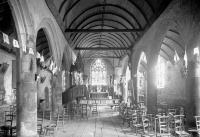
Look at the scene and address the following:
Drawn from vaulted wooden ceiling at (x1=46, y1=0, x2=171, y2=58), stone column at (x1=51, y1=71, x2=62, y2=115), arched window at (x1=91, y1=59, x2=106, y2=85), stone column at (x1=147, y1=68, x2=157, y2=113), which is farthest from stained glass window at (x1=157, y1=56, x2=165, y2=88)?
arched window at (x1=91, y1=59, x2=106, y2=85)

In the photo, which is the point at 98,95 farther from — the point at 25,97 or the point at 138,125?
the point at 25,97

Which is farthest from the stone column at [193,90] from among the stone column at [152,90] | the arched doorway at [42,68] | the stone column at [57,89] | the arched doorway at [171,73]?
the arched doorway at [42,68]

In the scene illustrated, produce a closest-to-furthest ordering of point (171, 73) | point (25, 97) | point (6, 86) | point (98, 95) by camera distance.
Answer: point (25, 97)
point (6, 86)
point (171, 73)
point (98, 95)

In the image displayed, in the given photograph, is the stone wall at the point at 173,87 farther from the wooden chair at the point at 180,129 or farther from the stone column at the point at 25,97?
the stone column at the point at 25,97

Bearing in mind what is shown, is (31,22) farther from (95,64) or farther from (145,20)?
(95,64)

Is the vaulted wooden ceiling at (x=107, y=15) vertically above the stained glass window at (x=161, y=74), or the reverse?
the vaulted wooden ceiling at (x=107, y=15)

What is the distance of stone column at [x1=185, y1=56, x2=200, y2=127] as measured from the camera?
7367 mm

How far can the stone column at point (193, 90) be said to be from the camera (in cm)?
737

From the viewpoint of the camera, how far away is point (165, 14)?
32.7ft

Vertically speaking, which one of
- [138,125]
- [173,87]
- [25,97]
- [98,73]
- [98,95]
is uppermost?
[98,73]

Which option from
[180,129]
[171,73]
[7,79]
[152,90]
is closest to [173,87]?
[171,73]

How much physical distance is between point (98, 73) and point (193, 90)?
83.5 feet

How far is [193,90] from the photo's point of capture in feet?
24.5

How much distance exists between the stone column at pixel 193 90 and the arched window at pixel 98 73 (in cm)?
2514
